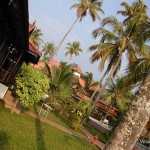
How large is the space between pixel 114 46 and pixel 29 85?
1498 cm

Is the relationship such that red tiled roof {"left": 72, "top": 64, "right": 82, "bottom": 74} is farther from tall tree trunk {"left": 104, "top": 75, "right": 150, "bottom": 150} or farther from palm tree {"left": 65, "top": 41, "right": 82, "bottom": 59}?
tall tree trunk {"left": 104, "top": 75, "right": 150, "bottom": 150}

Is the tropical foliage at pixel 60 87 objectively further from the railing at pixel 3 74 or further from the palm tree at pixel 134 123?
the palm tree at pixel 134 123

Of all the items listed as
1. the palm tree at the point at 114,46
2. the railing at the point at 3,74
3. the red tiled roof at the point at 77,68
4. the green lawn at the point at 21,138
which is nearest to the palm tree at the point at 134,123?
the green lawn at the point at 21,138

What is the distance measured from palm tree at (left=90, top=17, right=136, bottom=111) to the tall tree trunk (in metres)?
22.9

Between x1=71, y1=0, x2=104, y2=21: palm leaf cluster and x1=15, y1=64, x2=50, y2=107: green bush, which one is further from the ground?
x1=71, y1=0, x2=104, y2=21: palm leaf cluster

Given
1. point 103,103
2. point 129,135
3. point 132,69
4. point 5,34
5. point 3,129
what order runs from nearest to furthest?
point 129,135, point 3,129, point 5,34, point 132,69, point 103,103

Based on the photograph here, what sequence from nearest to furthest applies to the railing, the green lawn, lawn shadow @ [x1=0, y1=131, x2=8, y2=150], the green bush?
1. lawn shadow @ [x1=0, y1=131, x2=8, y2=150]
2. the green lawn
3. the green bush
4. the railing

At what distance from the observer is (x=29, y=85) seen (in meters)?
14.5

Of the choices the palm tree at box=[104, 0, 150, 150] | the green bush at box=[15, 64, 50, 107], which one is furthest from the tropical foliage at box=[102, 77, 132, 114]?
the palm tree at box=[104, 0, 150, 150]

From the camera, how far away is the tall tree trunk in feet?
12.0

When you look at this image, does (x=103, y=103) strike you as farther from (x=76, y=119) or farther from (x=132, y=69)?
(x=132, y=69)

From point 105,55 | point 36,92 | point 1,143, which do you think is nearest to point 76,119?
point 105,55

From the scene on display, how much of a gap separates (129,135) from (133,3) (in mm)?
29101

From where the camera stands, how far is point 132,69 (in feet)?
53.9
